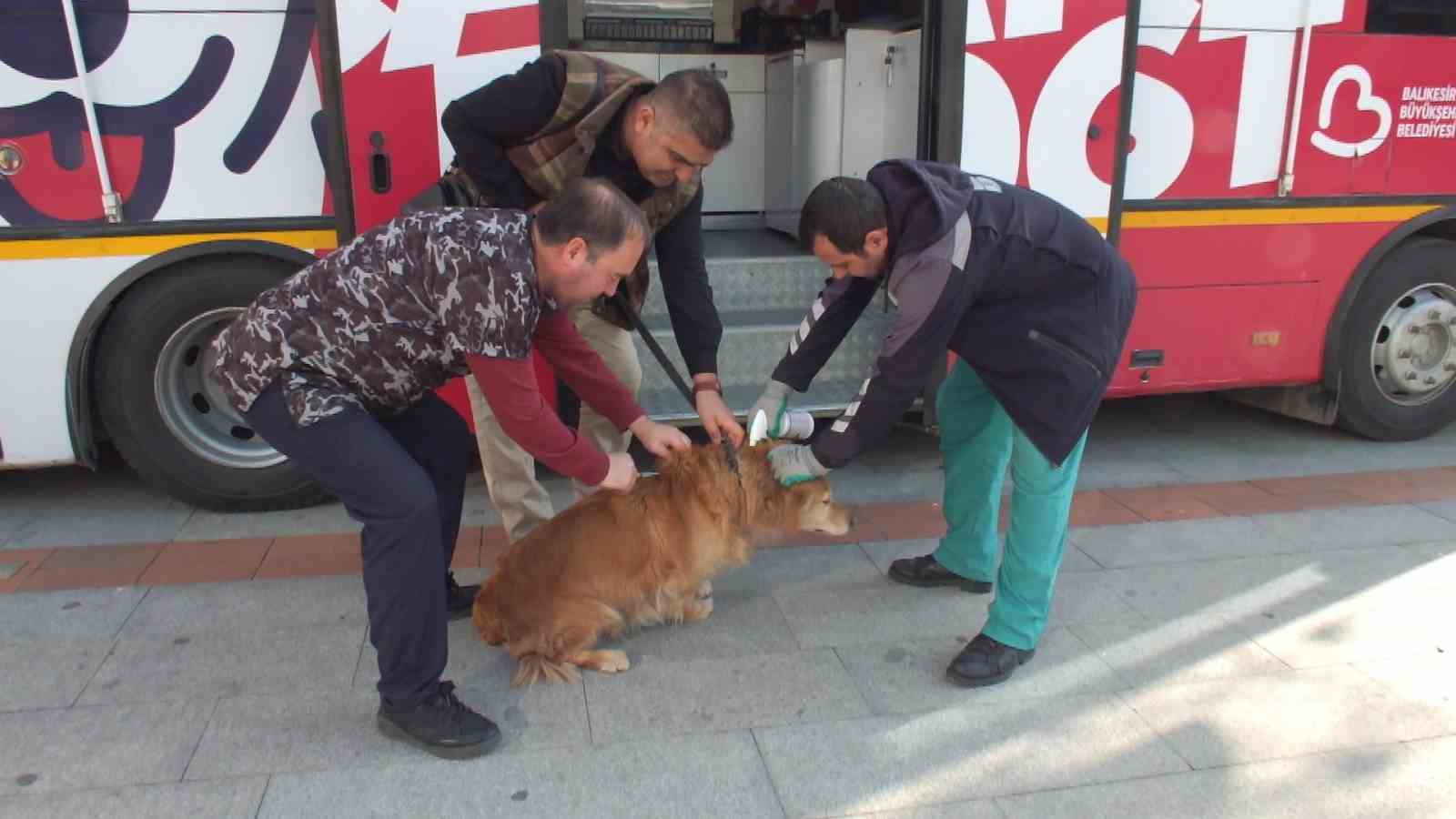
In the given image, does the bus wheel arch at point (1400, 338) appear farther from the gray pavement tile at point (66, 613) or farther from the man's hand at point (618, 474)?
the gray pavement tile at point (66, 613)

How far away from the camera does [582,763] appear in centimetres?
279

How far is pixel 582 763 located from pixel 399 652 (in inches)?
23.6

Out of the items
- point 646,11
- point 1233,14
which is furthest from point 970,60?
point 646,11

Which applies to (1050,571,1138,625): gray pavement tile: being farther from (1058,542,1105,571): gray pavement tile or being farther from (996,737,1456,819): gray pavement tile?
(996,737,1456,819): gray pavement tile

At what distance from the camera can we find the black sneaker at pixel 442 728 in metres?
2.78

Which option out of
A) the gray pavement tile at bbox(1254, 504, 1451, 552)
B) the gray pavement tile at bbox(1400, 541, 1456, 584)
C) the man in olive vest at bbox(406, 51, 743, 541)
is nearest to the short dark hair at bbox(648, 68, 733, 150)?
the man in olive vest at bbox(406, 51, 743, 541)

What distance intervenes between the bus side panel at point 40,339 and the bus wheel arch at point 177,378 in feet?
0.17

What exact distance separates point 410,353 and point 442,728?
3.49 feet

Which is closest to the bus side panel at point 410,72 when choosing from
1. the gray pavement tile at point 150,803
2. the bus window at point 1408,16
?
the gray pavement tile at point 150,803

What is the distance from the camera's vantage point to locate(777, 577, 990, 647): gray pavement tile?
355 cm

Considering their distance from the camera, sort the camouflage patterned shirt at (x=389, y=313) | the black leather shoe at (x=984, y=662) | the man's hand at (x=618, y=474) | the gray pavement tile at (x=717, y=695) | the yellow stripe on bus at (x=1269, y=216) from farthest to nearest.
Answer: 1. the yellow stripe on bus at (x=1269, y=216)
2. the black leather shoe at (x=984, y=662)
3. the gray pavement tile at (x=717, y=695)
4. the man's hand at (x=618, y=474)
5. the camouflage patterned shirt at (x=389, y=313)

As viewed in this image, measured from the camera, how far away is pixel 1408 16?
500cm

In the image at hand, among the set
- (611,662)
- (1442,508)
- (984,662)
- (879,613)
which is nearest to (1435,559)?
(1442,508)

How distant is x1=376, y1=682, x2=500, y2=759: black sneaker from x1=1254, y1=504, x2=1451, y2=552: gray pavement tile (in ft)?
11.4
